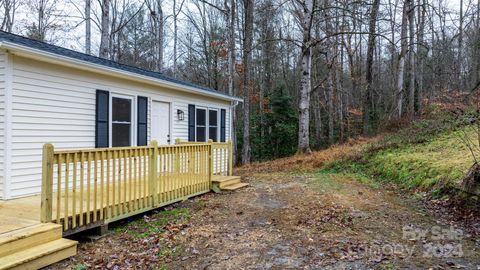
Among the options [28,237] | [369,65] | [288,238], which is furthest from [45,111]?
[369,65]

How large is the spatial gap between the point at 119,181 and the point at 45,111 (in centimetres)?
232

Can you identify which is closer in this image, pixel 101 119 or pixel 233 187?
pixel 101 119

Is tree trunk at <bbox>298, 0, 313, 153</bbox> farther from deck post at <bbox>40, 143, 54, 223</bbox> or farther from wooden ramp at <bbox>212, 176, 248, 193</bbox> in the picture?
deck post at <bbox>40, 143, 54, 223</bbox>

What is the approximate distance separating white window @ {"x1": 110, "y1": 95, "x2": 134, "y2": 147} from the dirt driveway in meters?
2.27

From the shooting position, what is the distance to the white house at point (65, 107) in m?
5.68

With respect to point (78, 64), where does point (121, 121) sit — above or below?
below

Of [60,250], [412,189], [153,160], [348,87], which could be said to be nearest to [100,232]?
[60,250]

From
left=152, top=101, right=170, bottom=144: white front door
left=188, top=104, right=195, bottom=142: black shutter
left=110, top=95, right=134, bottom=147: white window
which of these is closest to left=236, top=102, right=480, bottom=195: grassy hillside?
left=188, top=104, right=195, bottom=142: black shutter

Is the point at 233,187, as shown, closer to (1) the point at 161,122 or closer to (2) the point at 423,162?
(1) the point at 161,122

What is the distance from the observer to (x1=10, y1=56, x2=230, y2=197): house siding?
5832 mm

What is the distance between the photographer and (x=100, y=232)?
4.94 metres

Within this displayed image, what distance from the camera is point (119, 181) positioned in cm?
524

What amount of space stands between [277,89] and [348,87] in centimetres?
862

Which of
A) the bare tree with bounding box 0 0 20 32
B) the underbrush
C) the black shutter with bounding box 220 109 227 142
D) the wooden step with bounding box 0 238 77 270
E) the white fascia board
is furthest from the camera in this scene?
the bare tree with bounding box 0 0 20 32
